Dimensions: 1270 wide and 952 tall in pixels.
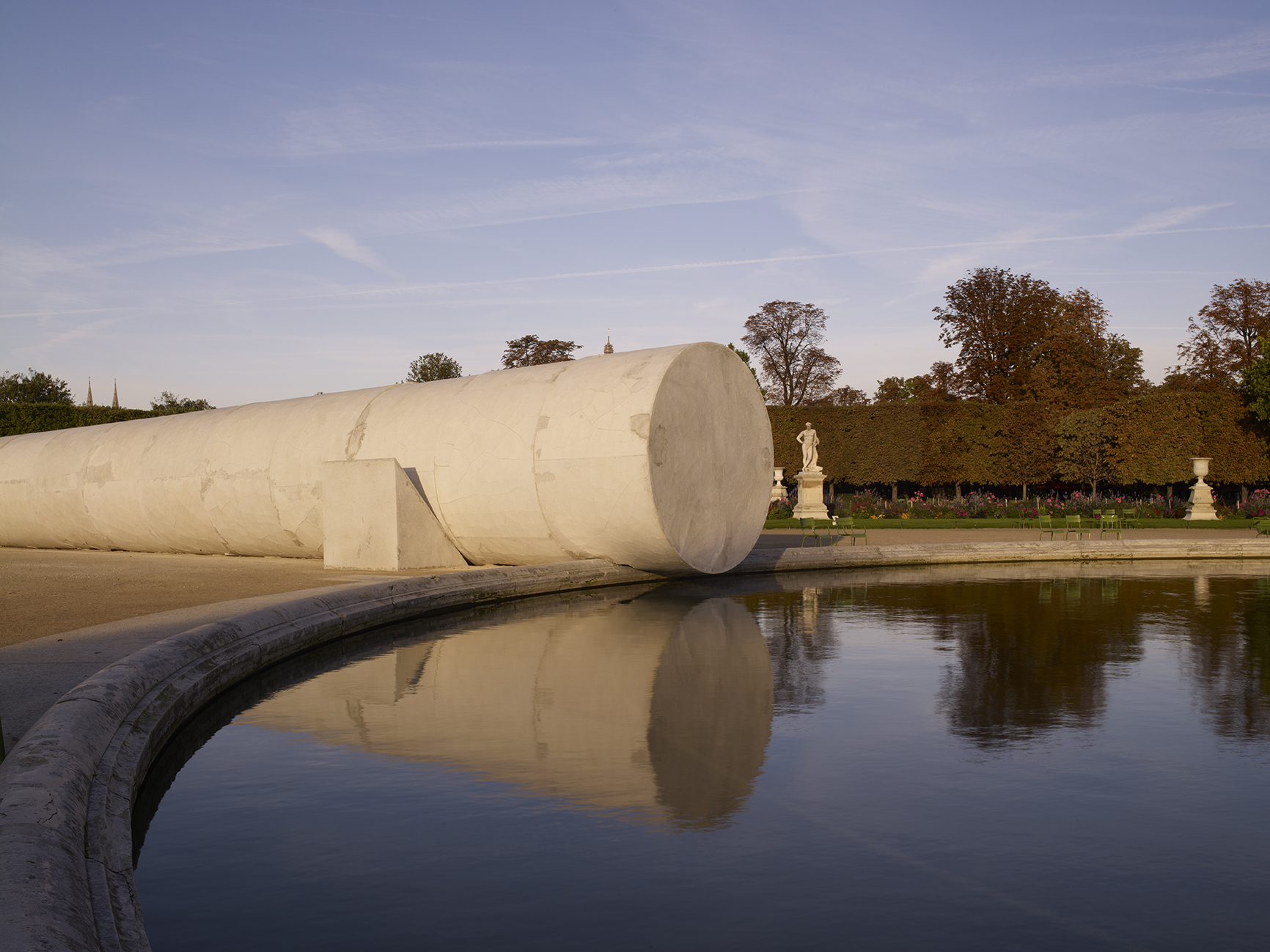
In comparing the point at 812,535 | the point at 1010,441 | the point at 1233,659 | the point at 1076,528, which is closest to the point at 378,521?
the point at 1233,659

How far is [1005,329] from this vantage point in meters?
56.0

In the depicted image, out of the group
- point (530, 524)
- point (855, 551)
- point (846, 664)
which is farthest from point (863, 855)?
point (855, 551)

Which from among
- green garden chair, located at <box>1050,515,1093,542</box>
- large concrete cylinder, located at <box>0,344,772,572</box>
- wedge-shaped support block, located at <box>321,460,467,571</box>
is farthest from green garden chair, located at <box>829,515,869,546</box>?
wedge-shaped support block, located at <box>321,460,467,571</box>

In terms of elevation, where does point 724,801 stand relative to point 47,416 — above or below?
below

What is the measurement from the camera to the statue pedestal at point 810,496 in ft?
111

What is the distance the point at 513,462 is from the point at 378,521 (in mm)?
2260

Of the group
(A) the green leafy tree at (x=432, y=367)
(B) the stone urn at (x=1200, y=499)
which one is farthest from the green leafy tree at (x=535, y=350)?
(B) the stone urn at (x=1200, y=499)

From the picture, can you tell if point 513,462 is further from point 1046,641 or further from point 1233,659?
point 1233,659

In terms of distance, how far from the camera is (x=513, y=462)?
15070 mm

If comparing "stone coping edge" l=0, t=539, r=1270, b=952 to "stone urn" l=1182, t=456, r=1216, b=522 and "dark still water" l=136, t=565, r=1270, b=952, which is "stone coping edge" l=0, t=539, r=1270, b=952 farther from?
"stone urn" l=1182, t=456, r=1216, b=522

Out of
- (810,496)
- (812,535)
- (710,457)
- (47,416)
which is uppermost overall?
(47,416)

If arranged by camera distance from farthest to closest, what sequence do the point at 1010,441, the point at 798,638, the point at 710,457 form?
the point at 1010,441 → the point at 710,457 → the point at 798,638

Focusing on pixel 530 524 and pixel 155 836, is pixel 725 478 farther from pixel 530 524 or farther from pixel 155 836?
pixel 155 836

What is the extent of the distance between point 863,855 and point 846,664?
463 centimetres
